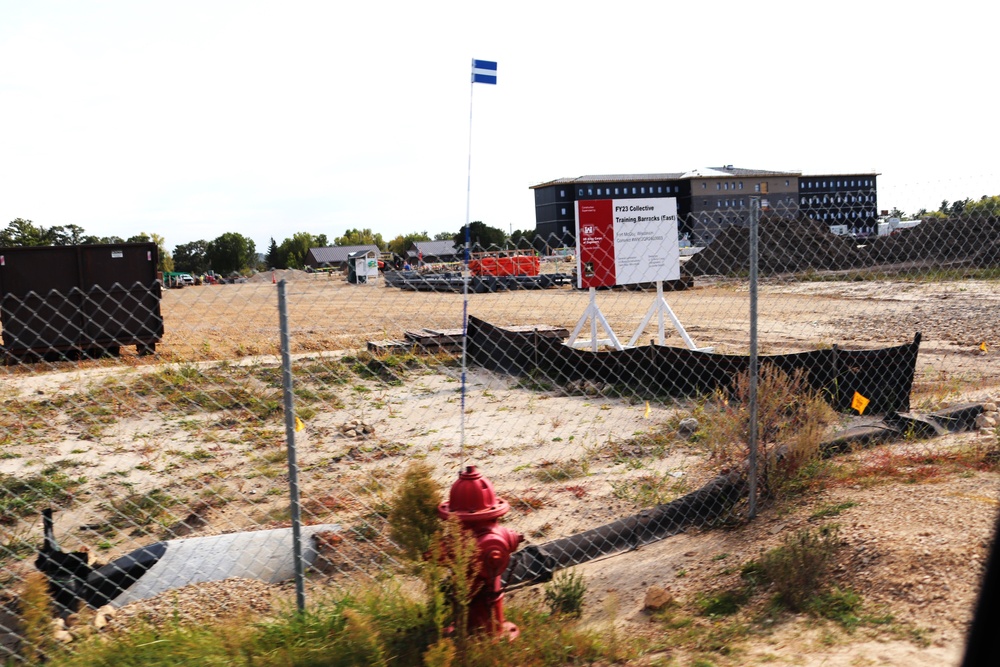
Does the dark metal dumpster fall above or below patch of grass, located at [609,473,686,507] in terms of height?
above

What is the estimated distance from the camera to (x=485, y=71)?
6508mm

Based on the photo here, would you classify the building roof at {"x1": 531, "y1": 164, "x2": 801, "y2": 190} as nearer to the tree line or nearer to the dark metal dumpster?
the tree line

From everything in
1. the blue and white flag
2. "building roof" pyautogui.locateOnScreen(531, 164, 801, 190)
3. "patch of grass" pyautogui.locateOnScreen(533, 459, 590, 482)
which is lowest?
"patch of grass" pyautogui.locateOnScreen(533, 459, 590, 482)

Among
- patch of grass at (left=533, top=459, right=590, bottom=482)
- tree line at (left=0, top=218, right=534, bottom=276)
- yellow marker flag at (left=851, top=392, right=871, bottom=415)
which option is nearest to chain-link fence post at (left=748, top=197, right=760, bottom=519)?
patch of grass at (left=533, top=459, right=590, bottom=482)

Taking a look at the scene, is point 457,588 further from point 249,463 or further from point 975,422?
point 975,422

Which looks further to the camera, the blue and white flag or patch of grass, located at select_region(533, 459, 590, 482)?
patch of grass, located at select_region(533, 459, 590, 482)

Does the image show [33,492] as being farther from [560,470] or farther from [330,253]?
[330,253]

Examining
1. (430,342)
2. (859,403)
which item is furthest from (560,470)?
(430,342)

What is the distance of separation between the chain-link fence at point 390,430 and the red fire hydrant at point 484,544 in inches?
29.8

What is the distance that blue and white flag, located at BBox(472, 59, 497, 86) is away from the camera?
6.45 metres

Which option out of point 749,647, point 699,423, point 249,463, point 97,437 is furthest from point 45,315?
point 749,647

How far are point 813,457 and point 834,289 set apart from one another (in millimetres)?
23724

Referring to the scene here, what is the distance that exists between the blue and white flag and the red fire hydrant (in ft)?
12.2

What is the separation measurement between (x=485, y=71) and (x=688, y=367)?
435 cm
